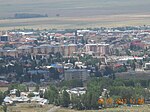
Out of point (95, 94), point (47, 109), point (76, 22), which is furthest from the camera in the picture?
point (76, 22)

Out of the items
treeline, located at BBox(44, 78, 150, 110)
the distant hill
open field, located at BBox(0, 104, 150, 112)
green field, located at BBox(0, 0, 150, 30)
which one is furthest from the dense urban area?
the distant hill

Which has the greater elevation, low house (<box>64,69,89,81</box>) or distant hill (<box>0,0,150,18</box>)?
low house (<box>64,69,89,81</box>)

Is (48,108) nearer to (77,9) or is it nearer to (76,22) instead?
(76,22)

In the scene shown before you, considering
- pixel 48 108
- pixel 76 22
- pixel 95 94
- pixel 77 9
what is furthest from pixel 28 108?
pixel 77 9

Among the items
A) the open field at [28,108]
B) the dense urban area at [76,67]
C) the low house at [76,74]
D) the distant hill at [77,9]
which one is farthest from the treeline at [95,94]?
the distant hill at [77,9]

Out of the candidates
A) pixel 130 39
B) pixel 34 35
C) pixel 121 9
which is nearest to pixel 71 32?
pixel 34 35

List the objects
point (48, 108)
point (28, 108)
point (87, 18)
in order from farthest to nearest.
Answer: point (87, 18) → point (28, 108) → point (48, 108)

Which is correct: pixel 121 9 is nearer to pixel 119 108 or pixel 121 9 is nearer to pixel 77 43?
pixel 77 43

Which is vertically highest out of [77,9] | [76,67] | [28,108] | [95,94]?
[95,94]

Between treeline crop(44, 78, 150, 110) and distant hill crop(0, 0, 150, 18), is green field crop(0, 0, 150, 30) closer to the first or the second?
distant hill crop(0, 0, 150, 18)
